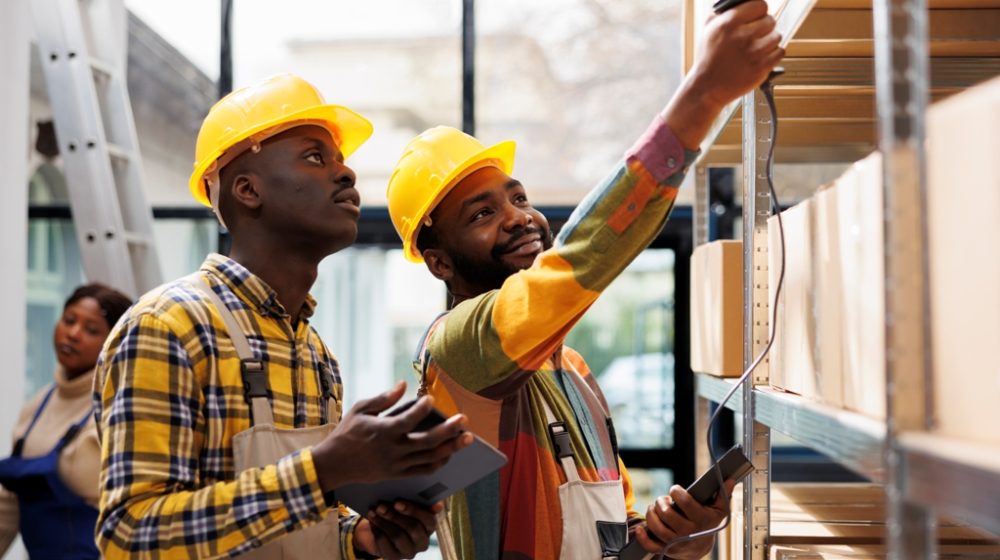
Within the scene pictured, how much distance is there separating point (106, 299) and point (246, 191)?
2.02 meters

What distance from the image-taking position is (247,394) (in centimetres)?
162

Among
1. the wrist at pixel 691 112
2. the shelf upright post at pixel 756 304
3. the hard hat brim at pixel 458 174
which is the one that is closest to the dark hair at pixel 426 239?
the hard hat brim at pixel 458 174

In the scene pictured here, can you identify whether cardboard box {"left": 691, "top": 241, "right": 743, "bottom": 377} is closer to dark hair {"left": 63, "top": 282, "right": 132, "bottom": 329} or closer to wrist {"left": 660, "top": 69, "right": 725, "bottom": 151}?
wrist {"left": 660, "top": 69, "right": 725, "bottom": 151}

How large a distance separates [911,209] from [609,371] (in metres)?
3.70

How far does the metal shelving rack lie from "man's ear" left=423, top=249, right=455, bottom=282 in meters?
0.60

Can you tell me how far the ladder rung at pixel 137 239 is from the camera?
13.7 ft

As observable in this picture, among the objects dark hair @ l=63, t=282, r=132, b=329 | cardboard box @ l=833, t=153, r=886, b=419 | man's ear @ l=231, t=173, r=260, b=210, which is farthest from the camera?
dark hair @ l=63, t=282, r=132, b=329

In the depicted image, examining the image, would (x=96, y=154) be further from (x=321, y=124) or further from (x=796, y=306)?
(x=796, y=306)

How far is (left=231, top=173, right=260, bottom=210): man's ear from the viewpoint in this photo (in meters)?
1.84

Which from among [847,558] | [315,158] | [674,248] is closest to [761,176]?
[847,558]

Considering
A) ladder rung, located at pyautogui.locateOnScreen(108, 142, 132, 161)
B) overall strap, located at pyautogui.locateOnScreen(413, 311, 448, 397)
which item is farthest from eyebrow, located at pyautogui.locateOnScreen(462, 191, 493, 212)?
ladder rung, located at pyautogui.locateOnScreen(108, 142, 132, 161)

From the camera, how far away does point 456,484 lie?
1516 mm

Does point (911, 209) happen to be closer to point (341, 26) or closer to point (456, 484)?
point (456, 484)

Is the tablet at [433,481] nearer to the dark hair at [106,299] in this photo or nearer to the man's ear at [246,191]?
the man's ear at [246,191]
